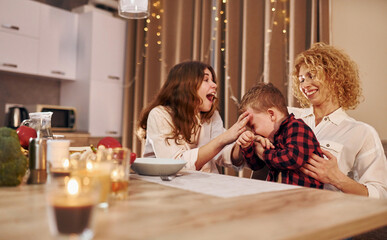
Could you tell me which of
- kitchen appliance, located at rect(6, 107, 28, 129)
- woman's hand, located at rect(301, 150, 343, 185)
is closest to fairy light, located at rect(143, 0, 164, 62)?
kitchen appliance, located at rect(6, 107, 28, 129)

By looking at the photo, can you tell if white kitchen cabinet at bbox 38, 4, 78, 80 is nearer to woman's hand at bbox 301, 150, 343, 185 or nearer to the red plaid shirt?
the red plaid shirt

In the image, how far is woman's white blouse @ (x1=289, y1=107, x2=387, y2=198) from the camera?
4.85 ft

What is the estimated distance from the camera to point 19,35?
11.1ft

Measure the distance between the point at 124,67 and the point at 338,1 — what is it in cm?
233

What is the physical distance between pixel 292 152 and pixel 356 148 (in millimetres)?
403

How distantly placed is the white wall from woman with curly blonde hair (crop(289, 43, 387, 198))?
0.68 meters

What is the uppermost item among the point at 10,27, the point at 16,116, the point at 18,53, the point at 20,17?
the point at 20,17

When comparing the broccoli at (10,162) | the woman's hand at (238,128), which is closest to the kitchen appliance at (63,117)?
the woman's hand at (238,128)

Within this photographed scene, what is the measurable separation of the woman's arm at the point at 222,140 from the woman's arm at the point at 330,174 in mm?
320

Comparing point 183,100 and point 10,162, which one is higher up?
point 183,100

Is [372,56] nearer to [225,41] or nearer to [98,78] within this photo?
[225,41]

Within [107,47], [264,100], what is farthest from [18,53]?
[264,100]

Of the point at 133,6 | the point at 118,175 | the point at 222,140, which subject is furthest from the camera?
the point at 133,6

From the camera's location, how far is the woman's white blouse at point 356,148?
1.48 metres
